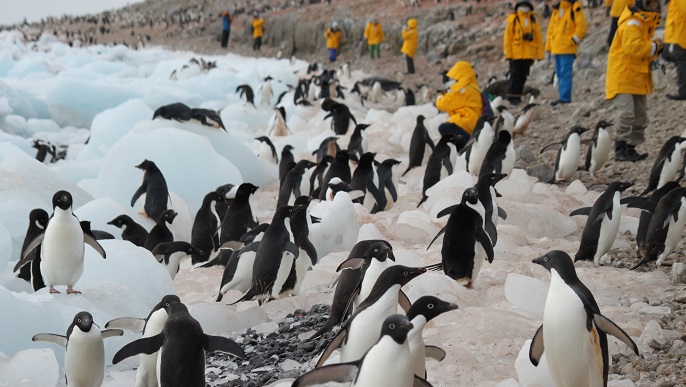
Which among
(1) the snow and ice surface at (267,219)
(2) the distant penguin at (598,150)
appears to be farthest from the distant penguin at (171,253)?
(2) the distant penguin at (598,150)

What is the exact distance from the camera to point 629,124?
7.04 meters

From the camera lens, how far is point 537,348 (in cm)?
284

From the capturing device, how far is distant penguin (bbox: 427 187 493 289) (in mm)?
4109

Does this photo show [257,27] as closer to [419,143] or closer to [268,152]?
[268,152]

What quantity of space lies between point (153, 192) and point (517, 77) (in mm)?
6216

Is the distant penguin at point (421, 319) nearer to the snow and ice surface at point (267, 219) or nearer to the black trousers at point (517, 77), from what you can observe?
the snow and ice surface at point (267, 219)

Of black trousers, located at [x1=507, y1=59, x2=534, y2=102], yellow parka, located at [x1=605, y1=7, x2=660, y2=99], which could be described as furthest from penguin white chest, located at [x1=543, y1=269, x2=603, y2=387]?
black trousers, located at [x1=507, y1=59, x2=534, y2=102]

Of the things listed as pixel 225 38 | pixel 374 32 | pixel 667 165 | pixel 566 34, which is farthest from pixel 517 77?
pixel 225 38

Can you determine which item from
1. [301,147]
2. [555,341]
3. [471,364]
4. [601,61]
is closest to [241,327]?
[471,364]

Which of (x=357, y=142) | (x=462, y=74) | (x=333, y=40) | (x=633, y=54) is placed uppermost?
(x=633, y=54)

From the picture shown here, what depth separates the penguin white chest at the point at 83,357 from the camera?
3.34m

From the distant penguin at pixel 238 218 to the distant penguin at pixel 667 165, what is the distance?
283 centimetres

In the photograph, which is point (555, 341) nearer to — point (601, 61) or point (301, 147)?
point (301, 147)

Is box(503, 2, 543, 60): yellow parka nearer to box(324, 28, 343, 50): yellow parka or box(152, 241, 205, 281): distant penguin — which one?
box(152, 241, 205, 281): distant penguin
